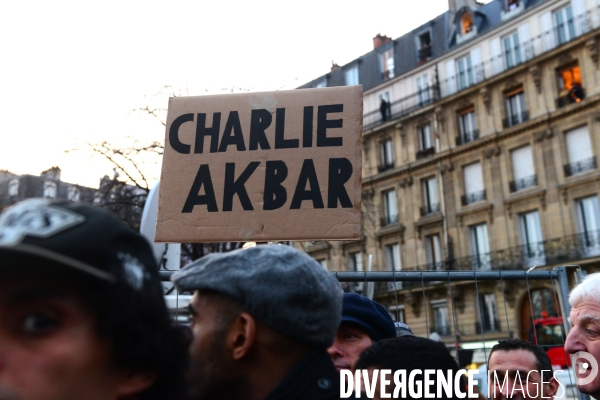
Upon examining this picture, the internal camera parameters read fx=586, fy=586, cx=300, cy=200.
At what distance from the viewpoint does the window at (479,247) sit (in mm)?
25422

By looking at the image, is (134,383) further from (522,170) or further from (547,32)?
(547,32)

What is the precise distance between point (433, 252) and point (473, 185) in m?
3.70

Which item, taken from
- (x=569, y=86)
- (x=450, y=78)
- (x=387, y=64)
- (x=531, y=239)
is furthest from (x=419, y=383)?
(x=387, y=64)

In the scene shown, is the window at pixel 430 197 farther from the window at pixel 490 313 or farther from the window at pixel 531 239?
the window at pixel 490 313

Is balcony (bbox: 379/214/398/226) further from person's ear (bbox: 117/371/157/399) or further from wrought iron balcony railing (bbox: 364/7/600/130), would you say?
person's ear (bbox: 117/371/157/399)

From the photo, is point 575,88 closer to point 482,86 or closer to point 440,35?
point 482,86

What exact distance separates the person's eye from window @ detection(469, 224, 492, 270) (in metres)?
25.7

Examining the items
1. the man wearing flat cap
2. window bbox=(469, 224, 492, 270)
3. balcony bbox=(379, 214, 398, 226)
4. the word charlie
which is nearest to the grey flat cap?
the man wearing flat cap

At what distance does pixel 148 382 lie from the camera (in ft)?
3.48

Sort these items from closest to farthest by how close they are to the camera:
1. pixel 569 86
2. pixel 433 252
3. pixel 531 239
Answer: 1. pixel 569 86
2. pixel 531 239
3. pixel 433 252

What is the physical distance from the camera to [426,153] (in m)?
28.8

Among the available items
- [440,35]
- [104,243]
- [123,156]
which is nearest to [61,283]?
[104,243]

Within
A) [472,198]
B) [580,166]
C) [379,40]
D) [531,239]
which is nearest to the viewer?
[580,166]

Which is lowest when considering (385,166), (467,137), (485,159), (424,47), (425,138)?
(485,159)
